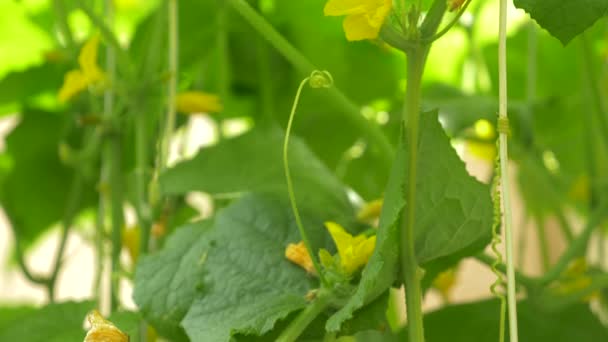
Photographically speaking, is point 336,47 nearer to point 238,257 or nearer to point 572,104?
point 572,104

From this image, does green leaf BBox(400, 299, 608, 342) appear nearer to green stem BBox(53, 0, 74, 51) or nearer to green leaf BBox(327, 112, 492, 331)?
green leaf BBox(327, 112, 492, 331)

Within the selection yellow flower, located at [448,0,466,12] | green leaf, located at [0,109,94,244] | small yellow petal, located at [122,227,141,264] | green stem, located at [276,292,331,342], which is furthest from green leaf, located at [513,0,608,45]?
green leaf, located at [0,109,94,244]

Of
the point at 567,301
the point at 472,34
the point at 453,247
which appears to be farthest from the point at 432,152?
the point at 472,34

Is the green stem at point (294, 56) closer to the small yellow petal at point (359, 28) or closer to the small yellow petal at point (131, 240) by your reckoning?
the small yellow petal at point (359, 28)

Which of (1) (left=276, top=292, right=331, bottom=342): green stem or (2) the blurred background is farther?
(2) the blurred background

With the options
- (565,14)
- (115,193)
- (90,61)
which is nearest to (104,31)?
(90,61)

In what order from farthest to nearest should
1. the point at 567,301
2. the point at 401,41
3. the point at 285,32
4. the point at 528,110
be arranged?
the point at 285,32 → the point at 528,110 → the point at 567,301 → the point at 401,41
